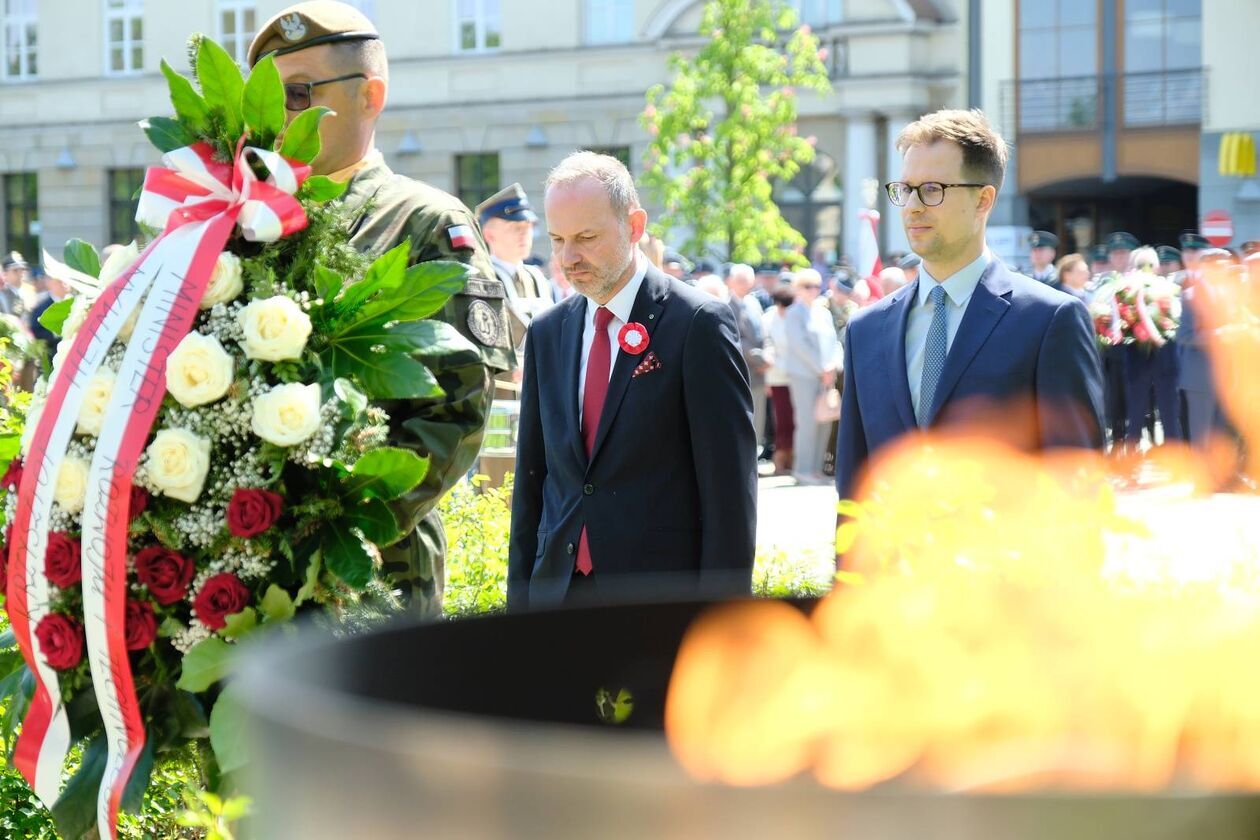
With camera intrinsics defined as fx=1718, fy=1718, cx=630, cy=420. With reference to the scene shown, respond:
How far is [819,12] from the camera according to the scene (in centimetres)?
2916

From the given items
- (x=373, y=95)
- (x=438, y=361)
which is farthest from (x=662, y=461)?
(x=373, y=95)

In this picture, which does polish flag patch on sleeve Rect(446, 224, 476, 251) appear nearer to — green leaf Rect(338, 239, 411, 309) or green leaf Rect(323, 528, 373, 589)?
green leaf Rect(338, 239, 411, 309)

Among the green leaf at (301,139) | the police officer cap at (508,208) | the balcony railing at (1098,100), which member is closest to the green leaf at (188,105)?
the green leaf at (301,139)

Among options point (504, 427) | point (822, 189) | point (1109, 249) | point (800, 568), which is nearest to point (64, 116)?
point (822, 189)

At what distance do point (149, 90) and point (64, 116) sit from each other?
6.80 feet

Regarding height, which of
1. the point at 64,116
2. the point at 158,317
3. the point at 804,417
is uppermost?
the point at 64,116

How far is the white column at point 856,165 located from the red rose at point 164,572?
2588 centimetres

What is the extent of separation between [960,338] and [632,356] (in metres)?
0.73

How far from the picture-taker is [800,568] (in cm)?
614

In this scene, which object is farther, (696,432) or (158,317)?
(696,432)

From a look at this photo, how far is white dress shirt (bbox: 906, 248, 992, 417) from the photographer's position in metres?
3.77

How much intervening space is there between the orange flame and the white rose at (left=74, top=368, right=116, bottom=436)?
1.49m

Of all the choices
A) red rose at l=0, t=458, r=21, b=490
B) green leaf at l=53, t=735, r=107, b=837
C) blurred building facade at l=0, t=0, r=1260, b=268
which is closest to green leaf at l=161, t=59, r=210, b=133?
red rose at l=0, t=458, r=21, b=490

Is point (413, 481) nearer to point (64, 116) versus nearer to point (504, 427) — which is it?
point (504, 427)
